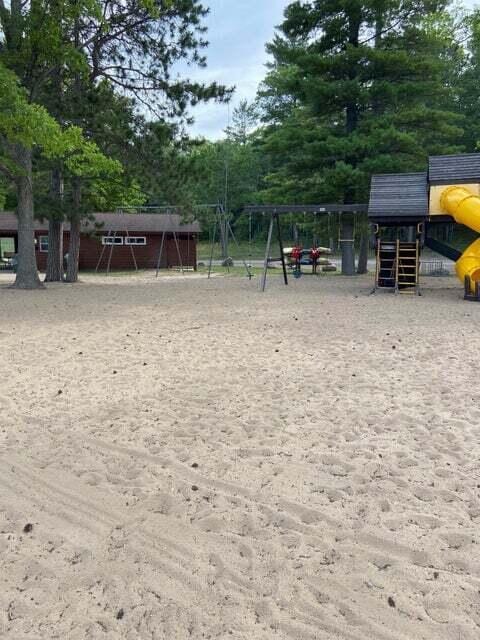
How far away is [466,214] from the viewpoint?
13.9m

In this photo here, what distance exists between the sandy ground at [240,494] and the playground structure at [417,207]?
9.05 m

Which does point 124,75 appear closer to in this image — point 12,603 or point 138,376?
point 138,376

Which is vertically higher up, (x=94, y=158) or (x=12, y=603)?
(x=94, y=158)

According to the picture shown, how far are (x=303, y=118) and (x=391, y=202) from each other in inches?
420

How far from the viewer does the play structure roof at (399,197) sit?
15.2 metres

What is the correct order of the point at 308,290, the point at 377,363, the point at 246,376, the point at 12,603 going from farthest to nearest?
the point at 308,290 → the point at 377,363 → the point at 246,376 → the point at 12,603

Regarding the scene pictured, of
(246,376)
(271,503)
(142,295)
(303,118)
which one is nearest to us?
(271,503)

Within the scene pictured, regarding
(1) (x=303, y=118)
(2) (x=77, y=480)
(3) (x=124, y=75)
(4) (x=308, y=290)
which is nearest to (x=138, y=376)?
(2) (x=77, y=480)

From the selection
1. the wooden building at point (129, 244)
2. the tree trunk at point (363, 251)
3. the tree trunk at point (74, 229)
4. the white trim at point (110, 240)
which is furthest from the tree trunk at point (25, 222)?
the wooden building at point (129, 244)

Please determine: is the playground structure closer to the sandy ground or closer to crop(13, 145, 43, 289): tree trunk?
the sandy ground

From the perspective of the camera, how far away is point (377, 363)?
20.9 feet

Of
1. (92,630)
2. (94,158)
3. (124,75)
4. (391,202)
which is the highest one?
(124,75)

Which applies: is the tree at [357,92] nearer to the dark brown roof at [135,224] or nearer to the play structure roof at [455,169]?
the play structure roof at [455,169]

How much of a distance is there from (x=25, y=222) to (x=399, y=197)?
1200cm
